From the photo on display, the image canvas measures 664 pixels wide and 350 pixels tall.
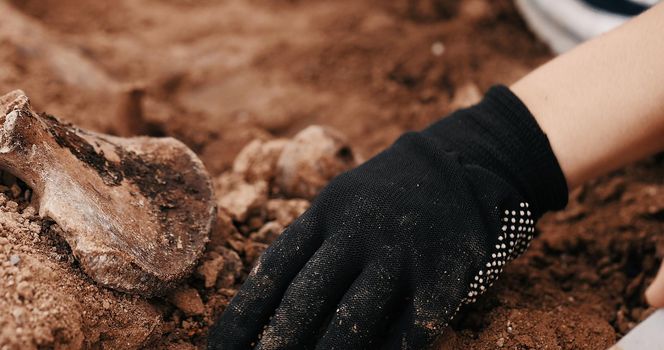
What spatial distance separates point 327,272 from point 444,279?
0.28 metres

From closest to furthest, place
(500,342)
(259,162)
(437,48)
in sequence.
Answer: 1. (500,342)
2. (259,162)
3. (437,48)

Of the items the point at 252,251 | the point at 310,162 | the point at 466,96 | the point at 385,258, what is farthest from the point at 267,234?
the point at 466,96

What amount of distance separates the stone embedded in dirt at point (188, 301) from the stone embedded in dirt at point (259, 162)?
21.4 inches

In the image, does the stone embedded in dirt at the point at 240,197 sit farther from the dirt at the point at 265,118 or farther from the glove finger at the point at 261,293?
the glove finger at the point at 261,293

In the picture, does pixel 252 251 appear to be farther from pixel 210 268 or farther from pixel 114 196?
pixel 114 196

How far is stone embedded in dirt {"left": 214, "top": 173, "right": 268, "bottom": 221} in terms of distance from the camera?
169 centimetres

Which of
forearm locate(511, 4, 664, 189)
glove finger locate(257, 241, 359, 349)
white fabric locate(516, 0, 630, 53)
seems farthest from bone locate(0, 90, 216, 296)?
white fabric locate(516, 0, 630, 53)

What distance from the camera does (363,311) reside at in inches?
51.3

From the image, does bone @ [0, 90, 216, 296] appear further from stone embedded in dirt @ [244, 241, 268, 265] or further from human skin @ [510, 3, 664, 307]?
human skin @ [510, 3, 664, 307]

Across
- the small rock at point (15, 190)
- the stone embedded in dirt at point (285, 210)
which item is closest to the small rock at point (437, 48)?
the stone embedded in dirt at point (285, 210)

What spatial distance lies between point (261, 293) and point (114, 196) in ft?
1.46

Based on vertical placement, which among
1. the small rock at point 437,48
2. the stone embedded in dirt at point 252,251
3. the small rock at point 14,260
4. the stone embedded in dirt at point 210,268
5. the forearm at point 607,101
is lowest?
the small rock at point 437,48

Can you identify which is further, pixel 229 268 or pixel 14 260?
pixel 229 268

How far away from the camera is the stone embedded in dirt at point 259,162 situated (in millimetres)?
1890
